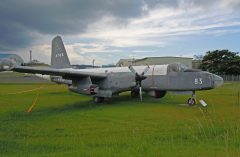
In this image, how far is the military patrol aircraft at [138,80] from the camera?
2053cm

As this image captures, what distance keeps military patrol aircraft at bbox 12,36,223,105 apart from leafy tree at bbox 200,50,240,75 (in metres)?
62.7

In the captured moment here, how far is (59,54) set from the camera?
1226 inches

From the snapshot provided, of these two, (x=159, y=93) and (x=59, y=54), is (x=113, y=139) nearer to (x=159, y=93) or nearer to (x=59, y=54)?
(x=159, y=93)

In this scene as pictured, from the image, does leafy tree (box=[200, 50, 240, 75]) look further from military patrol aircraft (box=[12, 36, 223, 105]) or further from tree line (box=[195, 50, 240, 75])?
military patrol aircraft (box=[12, 36, 223, 105])

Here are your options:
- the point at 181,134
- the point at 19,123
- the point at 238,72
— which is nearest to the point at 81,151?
the point at 181,134

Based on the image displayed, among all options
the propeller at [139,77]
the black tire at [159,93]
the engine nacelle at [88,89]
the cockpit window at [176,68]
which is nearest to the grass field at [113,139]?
the engine nacelle at [88,89]

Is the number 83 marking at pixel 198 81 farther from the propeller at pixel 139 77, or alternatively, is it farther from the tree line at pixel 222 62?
the tree line at pixel 222 62

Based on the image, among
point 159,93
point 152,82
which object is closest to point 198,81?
point 152,82

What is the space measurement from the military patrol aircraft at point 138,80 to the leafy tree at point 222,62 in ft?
206

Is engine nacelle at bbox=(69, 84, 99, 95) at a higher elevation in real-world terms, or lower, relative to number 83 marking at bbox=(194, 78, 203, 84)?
lower

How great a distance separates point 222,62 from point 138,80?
2608 inches

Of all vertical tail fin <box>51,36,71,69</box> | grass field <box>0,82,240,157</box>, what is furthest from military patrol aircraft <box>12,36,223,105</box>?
grass field <box>0,82,240,157</box>

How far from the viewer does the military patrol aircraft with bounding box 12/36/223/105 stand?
20.5m

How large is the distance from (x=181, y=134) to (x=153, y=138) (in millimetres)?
1033
